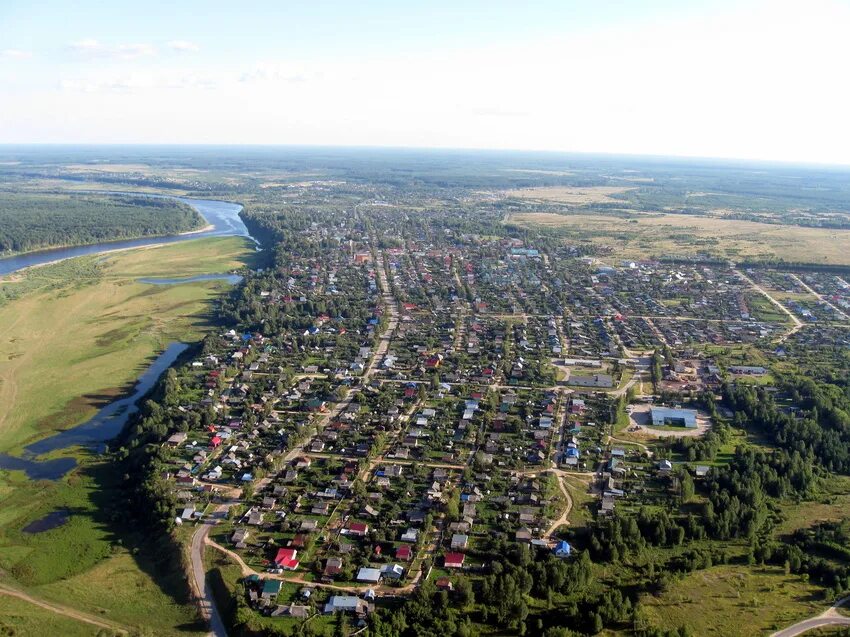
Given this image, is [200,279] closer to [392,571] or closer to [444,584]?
[392,571]

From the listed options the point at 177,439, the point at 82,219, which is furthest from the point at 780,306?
the point at 82,219

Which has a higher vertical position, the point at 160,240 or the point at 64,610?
the point at 160,240

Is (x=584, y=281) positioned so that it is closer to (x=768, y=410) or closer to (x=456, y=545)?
(x=768, y=410)

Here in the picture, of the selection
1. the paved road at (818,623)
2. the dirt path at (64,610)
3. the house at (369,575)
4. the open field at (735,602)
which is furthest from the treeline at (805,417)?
the dirt path at (64,610)

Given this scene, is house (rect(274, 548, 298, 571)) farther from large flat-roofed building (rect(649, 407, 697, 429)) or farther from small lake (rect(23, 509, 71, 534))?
large flat-roofed building (rect(649, 407, 697, 429))

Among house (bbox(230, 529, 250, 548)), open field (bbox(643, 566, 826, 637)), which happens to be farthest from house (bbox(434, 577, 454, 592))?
house (bbox(230, 529, 250, 548))
